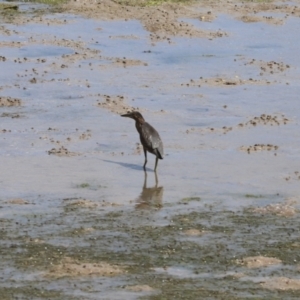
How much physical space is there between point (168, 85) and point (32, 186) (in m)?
6.65

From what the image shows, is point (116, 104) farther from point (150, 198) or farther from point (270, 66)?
point (150, 198)

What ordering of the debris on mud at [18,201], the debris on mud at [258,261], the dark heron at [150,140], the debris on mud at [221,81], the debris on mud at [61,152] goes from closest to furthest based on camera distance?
the debris on mud at [258,261], the debris on mud at [18,201], the dark heron at [150,140], the debris on mud at [61,152], the debris on mud at [221,81]

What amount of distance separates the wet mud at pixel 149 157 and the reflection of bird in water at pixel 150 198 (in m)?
0.04

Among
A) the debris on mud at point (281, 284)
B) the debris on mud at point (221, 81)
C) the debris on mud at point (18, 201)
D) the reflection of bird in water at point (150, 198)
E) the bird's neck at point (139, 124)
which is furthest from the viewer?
the debris on mud at point (221, 81)

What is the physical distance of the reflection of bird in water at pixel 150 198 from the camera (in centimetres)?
1297

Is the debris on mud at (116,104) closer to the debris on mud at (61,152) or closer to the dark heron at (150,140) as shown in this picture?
the dark heron at (150,140)

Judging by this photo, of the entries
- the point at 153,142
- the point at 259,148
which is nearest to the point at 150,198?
the point at 153,142

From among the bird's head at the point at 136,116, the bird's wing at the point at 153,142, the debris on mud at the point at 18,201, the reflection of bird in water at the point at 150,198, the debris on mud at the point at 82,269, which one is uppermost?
the bird's head at the point at 136,116

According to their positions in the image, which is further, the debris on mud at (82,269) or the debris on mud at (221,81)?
the debris on mud at (221,81)

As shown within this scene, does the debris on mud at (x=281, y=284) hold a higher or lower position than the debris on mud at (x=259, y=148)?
lower

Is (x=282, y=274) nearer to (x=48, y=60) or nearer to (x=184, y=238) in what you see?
(x=184, y=238)

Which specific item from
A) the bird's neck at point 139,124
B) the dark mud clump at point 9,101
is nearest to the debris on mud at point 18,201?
the bird's neck at point 139,124

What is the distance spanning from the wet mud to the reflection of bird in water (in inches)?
1.4

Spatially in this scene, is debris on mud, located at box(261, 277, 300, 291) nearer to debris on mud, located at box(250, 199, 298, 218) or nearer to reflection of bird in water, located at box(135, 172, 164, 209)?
debris on mud, located at box(250, 199, 298, 218)
